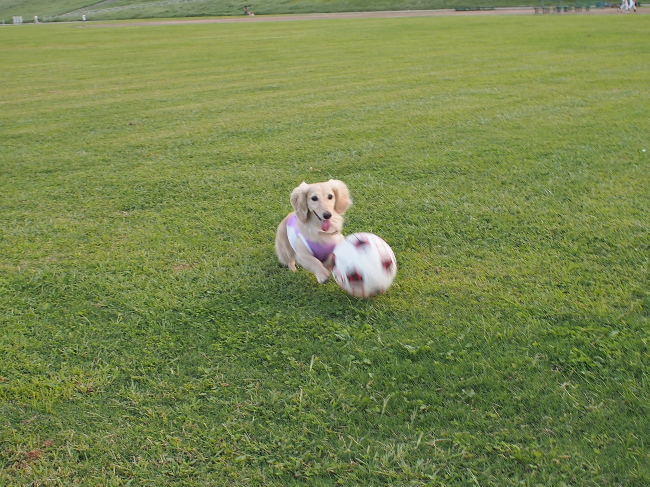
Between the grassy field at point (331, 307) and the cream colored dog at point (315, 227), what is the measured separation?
8.1 inches

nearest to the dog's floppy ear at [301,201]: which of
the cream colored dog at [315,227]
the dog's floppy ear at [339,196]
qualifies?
the cream colored dog at [315,227]

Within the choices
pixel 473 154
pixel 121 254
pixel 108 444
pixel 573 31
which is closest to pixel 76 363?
pixel 108 444

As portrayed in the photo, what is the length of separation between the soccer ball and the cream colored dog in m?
0.26

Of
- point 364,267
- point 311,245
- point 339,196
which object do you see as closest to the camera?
point 364,267

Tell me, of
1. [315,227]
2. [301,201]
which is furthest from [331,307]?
[301,201]

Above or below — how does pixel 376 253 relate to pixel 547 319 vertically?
above

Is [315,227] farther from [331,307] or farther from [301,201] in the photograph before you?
[331,307]

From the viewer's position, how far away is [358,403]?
9.46 feet

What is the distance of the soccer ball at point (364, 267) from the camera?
12.2ft

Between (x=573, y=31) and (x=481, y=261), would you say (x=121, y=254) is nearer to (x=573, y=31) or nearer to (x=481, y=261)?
(x=481, y=261)

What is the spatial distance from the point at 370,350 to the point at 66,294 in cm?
214

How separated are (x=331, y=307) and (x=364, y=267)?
1.10 ft

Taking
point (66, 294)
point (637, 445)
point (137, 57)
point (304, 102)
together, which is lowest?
point (637, 445)

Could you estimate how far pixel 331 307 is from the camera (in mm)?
3779
